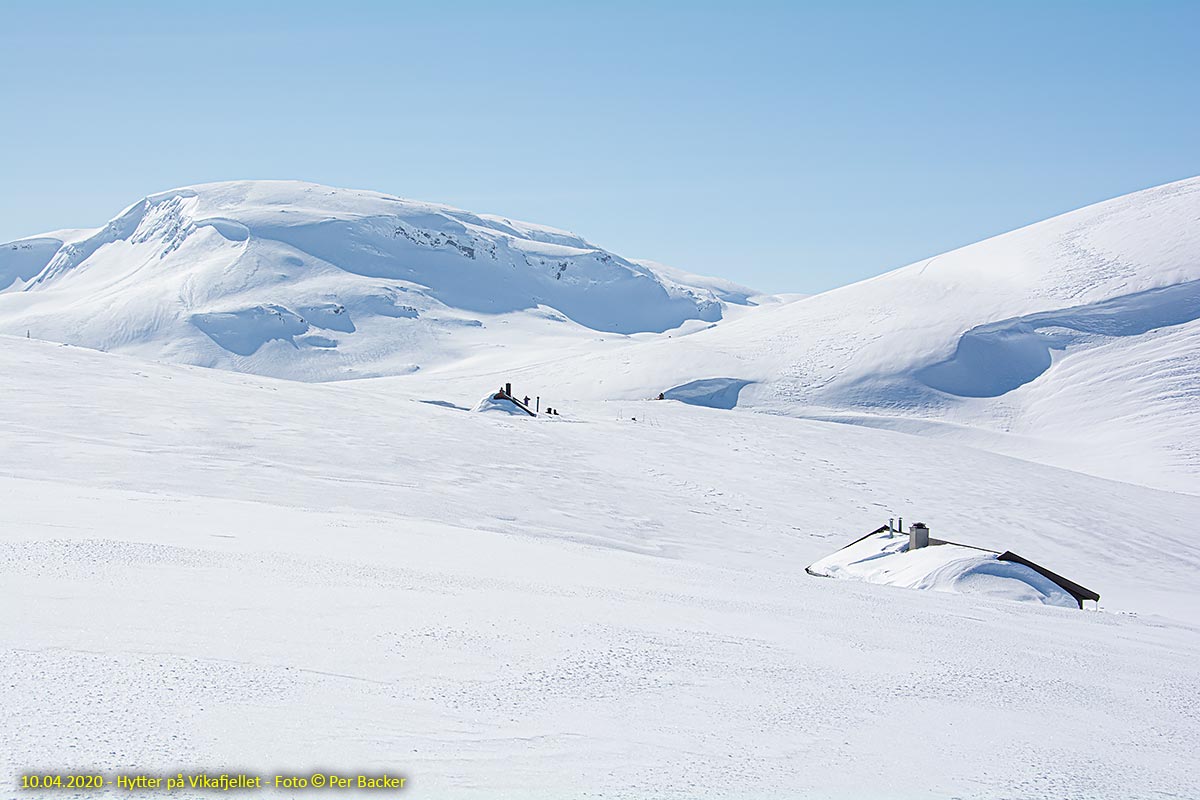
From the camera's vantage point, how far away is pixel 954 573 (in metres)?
16.5

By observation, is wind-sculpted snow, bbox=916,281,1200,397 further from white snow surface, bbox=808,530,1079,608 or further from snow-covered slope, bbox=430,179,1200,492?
white snow surface, bbox=808,530,1079,608

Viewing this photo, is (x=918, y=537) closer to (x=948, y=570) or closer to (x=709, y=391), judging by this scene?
(x=948, y=570)

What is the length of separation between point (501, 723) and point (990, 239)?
4276 inches

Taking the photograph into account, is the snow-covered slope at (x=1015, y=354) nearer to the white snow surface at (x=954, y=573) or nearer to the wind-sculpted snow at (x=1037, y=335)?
the wind-sculpted snow at (x=1037, y=335)

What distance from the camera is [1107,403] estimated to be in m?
71.3

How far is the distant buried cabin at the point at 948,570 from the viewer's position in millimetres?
16297

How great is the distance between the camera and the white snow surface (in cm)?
1623

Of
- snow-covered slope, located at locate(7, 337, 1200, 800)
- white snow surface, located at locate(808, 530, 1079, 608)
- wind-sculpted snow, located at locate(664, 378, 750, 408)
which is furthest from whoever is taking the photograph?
wind-sculpted snow, located at locate(664, 378, 750, 408)

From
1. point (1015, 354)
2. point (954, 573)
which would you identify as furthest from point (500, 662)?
point (1015, 354)

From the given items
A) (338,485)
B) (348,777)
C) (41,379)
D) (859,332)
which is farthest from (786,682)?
(859,332)

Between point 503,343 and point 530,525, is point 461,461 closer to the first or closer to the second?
point 530,525

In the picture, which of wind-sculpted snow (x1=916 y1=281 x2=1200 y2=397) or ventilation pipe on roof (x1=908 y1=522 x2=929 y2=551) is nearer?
ventilation pipe on roof (x1=908 y1=522 x2=929 y2=551)

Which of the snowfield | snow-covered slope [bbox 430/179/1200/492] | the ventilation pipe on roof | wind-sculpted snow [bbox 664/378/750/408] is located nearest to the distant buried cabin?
the ventilation pipe on roof

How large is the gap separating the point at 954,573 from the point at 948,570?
21 centimetres
